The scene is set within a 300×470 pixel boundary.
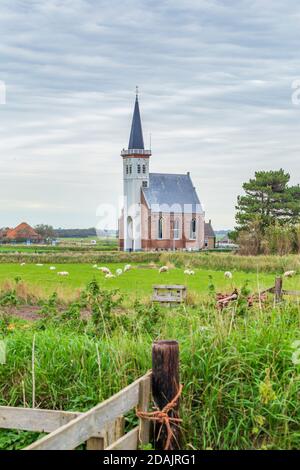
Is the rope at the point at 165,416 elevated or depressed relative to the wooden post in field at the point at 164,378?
depressed

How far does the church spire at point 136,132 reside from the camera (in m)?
80.6

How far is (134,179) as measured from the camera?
79000 millimetres

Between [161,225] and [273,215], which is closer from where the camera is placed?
[273,215]

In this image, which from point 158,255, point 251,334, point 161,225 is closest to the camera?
point 251,334

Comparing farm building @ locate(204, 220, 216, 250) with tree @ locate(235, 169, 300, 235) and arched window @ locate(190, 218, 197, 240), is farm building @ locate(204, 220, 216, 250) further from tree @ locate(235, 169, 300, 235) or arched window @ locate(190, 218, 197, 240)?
tree @ locate(235, 169, 300, 235)

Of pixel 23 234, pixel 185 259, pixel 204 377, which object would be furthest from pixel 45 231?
pixel 204 377

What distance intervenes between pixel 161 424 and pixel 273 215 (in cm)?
Answer: 6169

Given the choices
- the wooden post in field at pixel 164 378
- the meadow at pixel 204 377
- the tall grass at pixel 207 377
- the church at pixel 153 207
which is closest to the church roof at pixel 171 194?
the church at pixel 153 207

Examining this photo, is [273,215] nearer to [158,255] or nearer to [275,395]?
[158,255]

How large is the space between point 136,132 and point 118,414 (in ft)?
254

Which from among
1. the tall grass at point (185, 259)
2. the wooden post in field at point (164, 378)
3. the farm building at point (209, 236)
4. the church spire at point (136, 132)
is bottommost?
the tall grass at point (185, 259)

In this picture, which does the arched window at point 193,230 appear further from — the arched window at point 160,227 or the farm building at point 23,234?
the farm building at point 23,234
